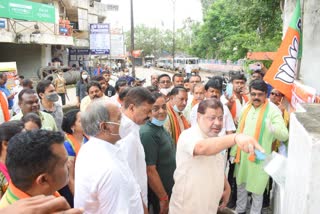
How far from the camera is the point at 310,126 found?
1.31 m

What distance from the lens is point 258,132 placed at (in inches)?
141

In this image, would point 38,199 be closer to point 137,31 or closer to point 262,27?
point 262,27

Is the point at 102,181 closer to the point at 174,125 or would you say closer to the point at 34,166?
the point at 34,166

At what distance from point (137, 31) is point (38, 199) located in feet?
265

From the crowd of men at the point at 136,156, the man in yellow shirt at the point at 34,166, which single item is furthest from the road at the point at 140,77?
the man in yellow shirt at the point at 34,166

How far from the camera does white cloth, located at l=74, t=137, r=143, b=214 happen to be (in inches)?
72.3

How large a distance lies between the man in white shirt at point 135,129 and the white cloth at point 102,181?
0.39 m

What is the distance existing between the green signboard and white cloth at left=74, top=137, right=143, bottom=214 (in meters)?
15.4

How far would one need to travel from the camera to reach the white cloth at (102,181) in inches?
72.3

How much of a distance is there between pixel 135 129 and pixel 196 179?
2.07 feet

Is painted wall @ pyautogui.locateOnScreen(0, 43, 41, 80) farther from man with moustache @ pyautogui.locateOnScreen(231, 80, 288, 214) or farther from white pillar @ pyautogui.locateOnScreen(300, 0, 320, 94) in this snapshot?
man with moustache @ pyautogui.locateOnScreen(231, 80, 288, 214)

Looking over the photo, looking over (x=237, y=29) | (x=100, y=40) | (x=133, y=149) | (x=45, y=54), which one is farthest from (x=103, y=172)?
(x=237, y=29)

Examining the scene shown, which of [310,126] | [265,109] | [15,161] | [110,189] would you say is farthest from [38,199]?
[265,109]

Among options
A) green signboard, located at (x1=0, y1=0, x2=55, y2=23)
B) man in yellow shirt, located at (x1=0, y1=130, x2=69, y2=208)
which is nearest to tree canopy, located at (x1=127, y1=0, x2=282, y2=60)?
man in yellow shirt, located at (x1=0, y1=130, x2=69, y2=208)
